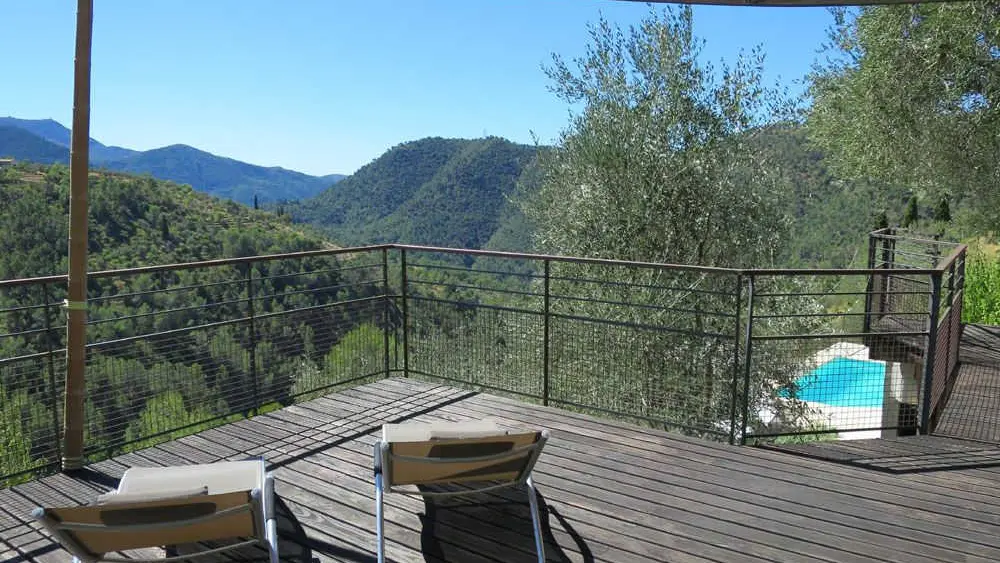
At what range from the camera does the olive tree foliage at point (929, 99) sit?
29.6 feet

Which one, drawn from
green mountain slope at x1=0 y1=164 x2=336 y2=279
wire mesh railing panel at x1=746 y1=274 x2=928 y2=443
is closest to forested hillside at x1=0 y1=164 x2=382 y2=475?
wire mesh railing panel at x1=746 y1=274 x2=928 y2=443

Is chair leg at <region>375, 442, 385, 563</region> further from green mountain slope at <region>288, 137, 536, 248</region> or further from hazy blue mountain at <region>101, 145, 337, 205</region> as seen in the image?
hazy blue mountain at <region>101, 145, 337, 205</region>

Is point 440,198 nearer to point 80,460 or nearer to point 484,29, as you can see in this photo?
point 484,29

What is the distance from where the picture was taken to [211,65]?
60.7 metres

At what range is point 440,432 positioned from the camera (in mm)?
2900

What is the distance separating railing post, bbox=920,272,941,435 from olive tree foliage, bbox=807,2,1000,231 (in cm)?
613

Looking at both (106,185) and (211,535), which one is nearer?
(211,535)

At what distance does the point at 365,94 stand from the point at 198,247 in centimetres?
4701

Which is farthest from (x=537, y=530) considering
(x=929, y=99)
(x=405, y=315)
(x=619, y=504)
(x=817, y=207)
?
(x=817, y=207)

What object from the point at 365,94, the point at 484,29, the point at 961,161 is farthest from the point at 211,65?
the point at 961,161

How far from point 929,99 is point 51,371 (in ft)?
35.9

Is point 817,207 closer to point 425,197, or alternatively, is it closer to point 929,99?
point 929,99

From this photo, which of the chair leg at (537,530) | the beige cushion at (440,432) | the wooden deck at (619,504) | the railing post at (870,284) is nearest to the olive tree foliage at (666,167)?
the railing post at (870,284)

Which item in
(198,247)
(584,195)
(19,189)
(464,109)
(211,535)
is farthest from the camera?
(464,109)
